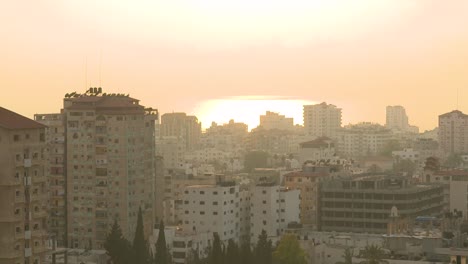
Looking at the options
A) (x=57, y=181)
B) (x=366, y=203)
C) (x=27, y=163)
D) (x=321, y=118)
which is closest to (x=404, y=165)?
(x=366, y=203)

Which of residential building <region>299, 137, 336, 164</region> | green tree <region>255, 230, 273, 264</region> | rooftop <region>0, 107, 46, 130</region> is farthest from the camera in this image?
residential building <region>299, 137, 336, 164</region>

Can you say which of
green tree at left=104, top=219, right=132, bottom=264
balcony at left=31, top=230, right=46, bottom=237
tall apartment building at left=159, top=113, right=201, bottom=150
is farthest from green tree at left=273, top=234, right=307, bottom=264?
tall apartment building at left=159, top=113, right=201, bottom=150

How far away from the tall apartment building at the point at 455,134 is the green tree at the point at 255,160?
1834 centimetres

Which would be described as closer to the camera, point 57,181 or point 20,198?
point 20,198

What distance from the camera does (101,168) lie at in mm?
40781

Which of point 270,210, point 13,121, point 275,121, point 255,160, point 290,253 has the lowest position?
point 290,253

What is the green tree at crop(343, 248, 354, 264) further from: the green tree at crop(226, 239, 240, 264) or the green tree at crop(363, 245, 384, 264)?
the green tree at crop(226, 239, 240, 264)

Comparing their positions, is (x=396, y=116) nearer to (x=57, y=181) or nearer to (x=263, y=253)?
(x=57, y=181)

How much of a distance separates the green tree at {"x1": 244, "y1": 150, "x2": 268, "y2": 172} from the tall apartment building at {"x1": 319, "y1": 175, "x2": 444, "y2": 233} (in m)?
35.1

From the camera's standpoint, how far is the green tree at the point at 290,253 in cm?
3397

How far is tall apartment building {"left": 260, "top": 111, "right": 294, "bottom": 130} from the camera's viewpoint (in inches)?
5167

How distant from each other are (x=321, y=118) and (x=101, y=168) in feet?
258

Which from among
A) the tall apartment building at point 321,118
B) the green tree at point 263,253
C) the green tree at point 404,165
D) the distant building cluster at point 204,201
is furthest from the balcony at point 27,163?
the tall apartment building at point 321,118

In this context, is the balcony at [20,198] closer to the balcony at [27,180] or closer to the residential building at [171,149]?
the balcony at [27,180]
